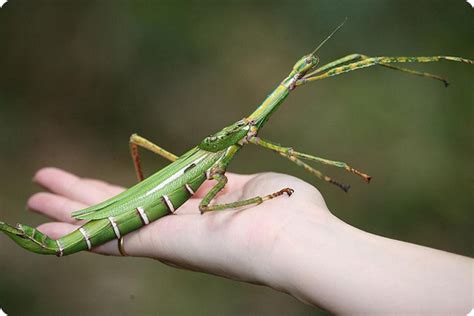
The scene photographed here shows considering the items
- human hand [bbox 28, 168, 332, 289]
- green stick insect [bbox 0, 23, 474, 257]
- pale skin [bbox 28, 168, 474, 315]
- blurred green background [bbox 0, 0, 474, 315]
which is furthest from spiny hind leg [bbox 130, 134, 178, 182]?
blurred green background [bbox 0, 0, 474, 315]

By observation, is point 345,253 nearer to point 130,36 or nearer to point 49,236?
point 49,236

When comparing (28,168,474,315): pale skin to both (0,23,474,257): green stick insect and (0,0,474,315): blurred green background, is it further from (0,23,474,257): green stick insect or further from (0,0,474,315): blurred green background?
(0,0,474,315): blurred green background

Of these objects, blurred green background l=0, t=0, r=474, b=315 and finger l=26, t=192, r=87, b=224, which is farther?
blurred green background l=0, t=0, r=474, b=315

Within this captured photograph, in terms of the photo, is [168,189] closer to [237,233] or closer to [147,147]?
[147,147]

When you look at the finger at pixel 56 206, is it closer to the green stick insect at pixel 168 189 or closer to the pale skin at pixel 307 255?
the pale skin at pixel 307 255

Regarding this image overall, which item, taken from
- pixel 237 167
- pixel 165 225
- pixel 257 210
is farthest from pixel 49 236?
pixel 237 167

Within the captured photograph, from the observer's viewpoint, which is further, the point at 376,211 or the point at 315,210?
the point at 376,211
